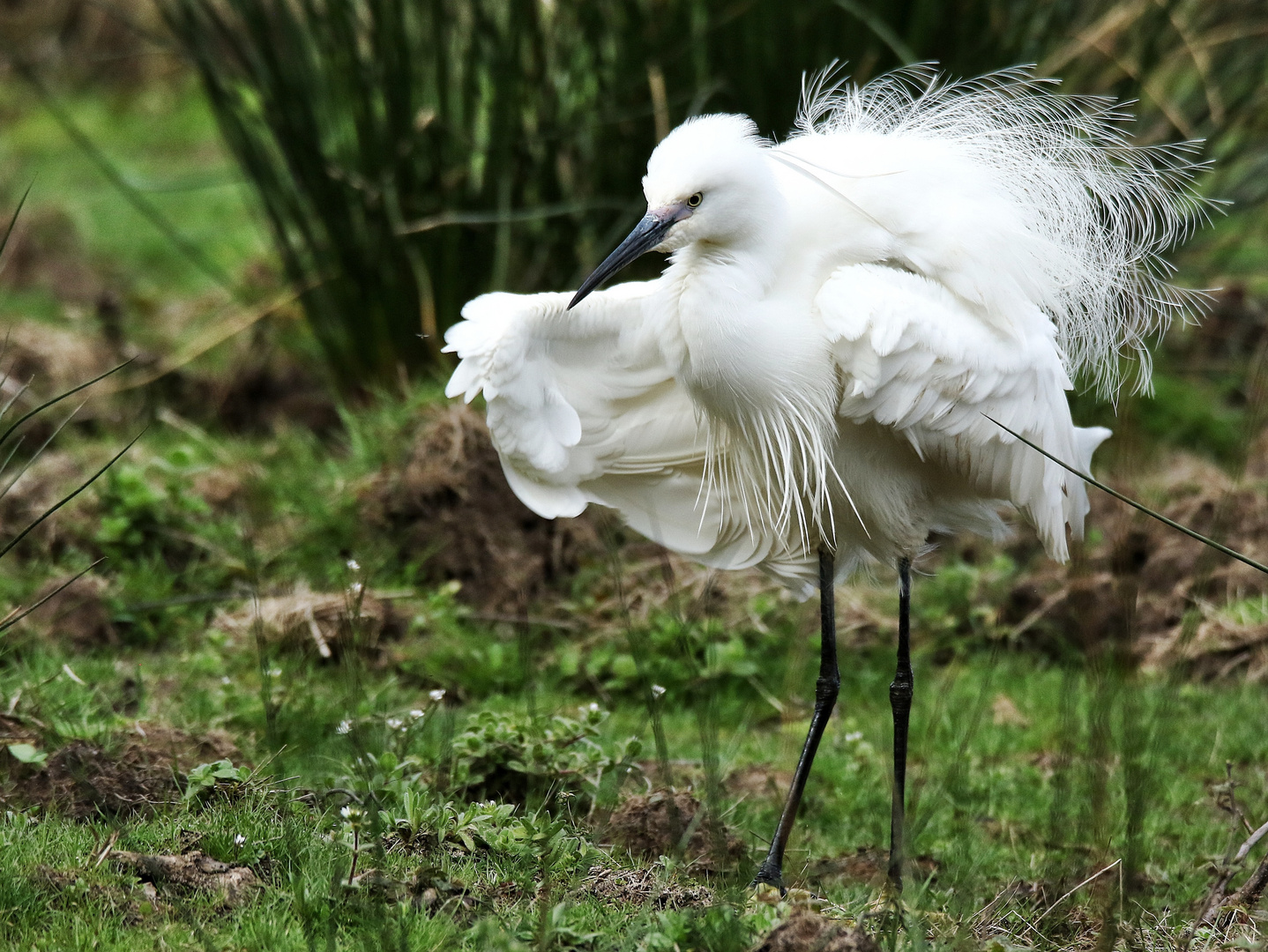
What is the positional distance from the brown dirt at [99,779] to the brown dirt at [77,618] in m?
1.15

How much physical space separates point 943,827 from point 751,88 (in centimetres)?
322

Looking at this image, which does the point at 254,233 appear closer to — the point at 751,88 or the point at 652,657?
the point at 751,88

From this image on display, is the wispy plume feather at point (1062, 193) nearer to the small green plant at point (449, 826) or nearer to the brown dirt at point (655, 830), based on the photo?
the brown dirt at point (655, 830)

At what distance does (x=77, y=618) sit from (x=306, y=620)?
75 cm

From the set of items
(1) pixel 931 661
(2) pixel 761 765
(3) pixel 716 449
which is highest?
(3) pixel 716 449

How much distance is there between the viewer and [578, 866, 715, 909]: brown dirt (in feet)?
9.09

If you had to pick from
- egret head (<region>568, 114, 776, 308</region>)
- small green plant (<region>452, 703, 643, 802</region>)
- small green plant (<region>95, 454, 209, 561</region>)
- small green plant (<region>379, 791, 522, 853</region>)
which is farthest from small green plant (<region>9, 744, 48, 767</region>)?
small green plant (<region>95, 454, 209, 561</region>)

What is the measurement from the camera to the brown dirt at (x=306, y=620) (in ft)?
14.2

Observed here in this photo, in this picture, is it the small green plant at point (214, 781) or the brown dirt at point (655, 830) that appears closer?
the small green plant at point (214, 781)

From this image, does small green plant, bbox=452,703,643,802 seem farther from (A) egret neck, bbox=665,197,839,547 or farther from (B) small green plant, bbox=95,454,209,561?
(B) small green plant, bbox=95,454,209,561

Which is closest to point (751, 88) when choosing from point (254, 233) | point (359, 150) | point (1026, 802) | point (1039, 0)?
point (1039, 0)

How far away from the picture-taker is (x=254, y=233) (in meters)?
9.36

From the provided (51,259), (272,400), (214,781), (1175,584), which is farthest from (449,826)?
(51,259)

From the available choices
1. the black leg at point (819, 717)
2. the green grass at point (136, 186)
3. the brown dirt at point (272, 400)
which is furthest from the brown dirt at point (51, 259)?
the black leg at point (819, 717)
